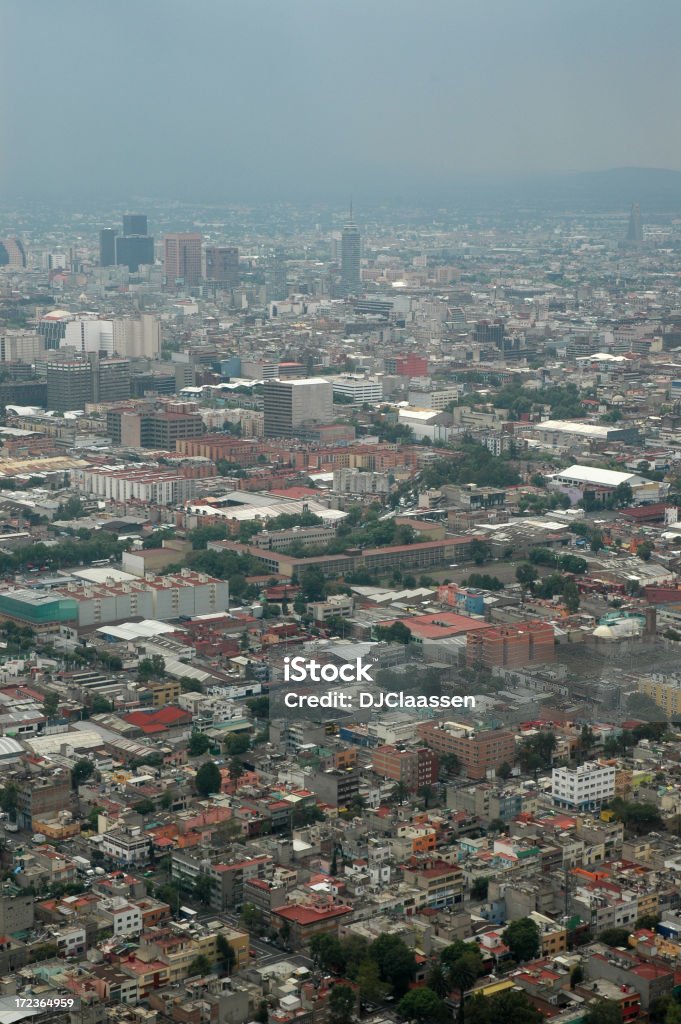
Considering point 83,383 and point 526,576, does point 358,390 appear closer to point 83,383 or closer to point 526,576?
point 83,383

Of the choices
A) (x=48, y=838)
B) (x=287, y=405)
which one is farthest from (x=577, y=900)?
(x=287, y=405)

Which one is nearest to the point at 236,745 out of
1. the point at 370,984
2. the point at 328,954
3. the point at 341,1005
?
the point at 328,954

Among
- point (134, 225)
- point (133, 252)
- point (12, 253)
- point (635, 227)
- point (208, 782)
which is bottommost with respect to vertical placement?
point (12, 253)

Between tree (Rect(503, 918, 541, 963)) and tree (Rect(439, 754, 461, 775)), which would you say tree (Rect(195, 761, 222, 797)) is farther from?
tree (Rect(503, 918, 541, 963))

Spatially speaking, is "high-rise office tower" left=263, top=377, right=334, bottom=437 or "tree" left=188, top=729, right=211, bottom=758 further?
"high-rise office tower" left=263, top=377, right=334, bottom=437

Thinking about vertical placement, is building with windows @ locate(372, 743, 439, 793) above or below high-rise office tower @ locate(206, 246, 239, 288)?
above

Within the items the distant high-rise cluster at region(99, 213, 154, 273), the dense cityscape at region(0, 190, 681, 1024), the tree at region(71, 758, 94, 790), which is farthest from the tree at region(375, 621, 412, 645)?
the distant high-rise cluster at region(99, 213, 154, 273)

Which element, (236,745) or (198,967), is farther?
(236,745)
